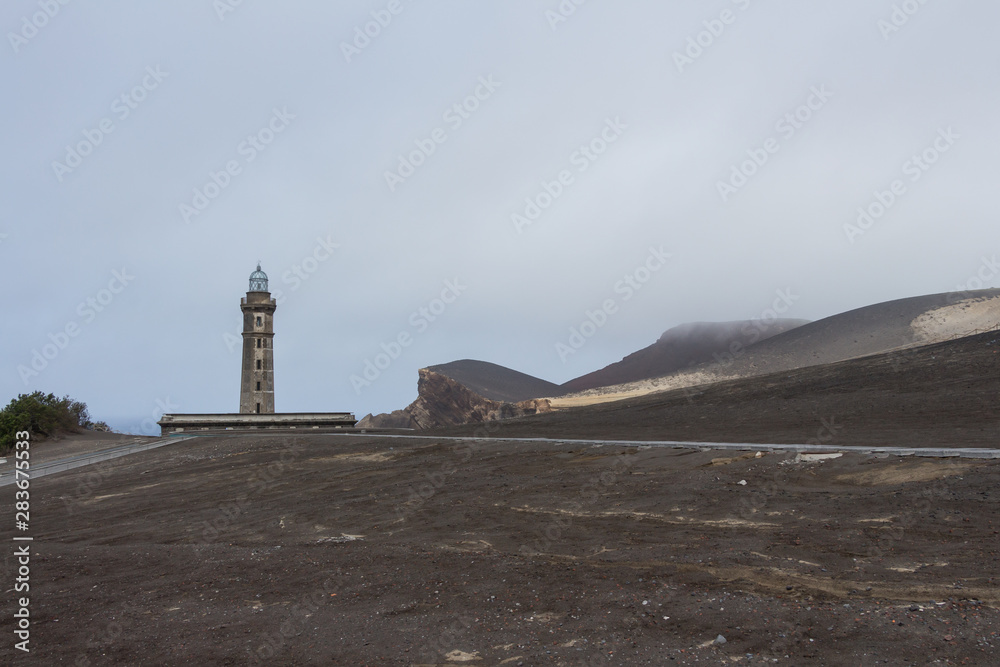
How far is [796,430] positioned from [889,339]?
67485 mm

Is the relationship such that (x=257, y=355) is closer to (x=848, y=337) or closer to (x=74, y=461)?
(x=74, y=461)

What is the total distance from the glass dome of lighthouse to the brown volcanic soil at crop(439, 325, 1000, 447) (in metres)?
34.4

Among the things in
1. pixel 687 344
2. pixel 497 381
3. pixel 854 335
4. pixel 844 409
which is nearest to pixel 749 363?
pixel 854 335

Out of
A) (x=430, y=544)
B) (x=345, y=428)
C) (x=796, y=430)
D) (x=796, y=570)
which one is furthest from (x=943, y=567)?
(x=345, y=428)

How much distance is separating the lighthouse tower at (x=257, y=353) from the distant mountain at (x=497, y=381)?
75.3ft

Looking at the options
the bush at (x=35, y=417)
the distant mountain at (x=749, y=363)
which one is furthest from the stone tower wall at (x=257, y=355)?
the distant mountain at (x=749, y=363)

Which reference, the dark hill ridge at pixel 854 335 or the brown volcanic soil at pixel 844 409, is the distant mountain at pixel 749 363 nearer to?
the dark hill ridge at pixel 854 335

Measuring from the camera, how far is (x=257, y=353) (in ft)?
211

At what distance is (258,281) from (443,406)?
26.2m

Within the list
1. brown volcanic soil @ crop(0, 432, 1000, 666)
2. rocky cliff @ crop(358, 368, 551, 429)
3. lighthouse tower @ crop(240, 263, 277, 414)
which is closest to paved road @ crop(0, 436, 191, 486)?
brown volcanic soil @ crop(0, 432, 1000, 666)

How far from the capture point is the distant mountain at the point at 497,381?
90312 mm

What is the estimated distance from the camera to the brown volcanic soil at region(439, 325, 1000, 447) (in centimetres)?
2272

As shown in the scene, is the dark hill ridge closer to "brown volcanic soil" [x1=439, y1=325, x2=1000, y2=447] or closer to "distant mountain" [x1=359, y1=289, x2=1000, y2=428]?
"distant mountain" [x1=359, y1=289, x2=1000, y2=428]

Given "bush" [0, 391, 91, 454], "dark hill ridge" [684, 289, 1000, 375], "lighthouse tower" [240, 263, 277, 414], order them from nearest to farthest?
"bush" [0, 391, 91, 454] < "lighthouse tower" [240, 263, 277, 414] < "dark hill ridge" [684, 289, 1000, 375]
